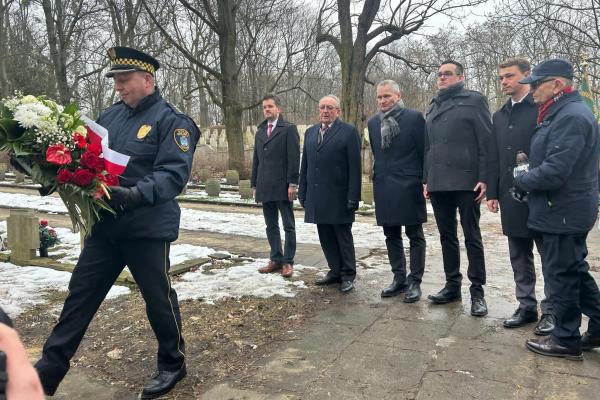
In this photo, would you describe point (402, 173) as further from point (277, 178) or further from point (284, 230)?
point (284, 230)

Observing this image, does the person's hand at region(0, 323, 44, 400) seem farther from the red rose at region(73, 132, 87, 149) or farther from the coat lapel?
the coat lapel

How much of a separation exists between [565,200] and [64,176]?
329 centimetres

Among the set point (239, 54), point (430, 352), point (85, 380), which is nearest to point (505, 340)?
point (430, 352)

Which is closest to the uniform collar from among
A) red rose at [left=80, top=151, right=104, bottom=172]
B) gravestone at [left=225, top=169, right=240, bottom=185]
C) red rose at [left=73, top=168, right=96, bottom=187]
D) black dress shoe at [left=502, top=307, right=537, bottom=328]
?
red rose at [left=80, top=151, right=104, bottom=172]

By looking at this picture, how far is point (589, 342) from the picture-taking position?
3.90 meters

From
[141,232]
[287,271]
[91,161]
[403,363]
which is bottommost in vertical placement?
[403,363]

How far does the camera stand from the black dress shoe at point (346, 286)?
558 cm

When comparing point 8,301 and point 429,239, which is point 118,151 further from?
point 429,239

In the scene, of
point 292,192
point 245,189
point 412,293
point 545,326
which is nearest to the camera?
point 545,326

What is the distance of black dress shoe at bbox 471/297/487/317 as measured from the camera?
473 centimetres

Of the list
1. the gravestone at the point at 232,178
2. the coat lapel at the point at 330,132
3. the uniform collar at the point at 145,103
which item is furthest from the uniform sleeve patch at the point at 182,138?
the gravestone at the point at 232,178

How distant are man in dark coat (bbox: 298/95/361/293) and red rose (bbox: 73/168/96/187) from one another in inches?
120

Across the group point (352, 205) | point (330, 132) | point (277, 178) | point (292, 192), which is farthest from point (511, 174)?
point (277, 178)

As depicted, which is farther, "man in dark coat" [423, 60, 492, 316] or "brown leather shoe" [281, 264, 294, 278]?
"brown leather shoe" [281, 264, 294, 278]
